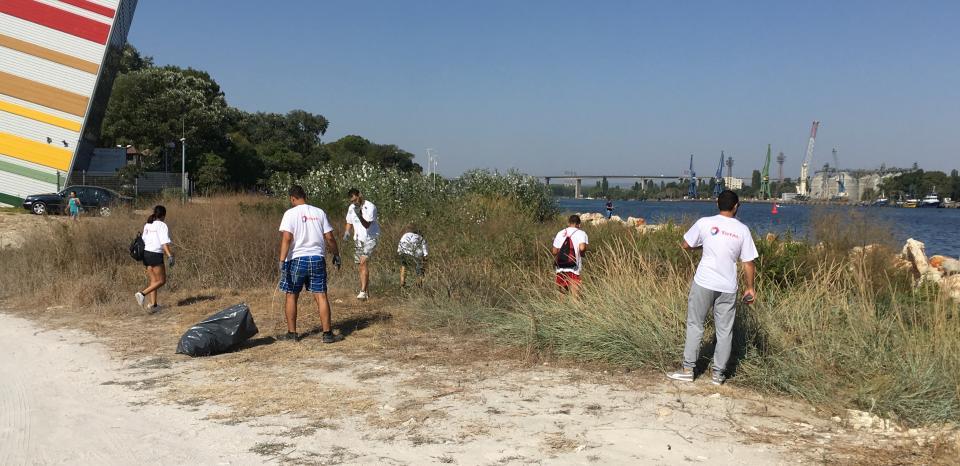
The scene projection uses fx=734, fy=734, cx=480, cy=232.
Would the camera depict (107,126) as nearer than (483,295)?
No

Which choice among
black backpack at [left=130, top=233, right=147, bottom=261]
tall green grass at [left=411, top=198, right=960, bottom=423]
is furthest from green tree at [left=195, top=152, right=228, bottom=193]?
tall green grass at [left=411, top=198, right=960, bottom=423]

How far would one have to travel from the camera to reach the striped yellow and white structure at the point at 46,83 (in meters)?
31.4

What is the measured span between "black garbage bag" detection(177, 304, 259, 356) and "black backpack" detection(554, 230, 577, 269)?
3855 millimetres

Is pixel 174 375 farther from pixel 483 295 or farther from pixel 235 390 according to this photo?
pixel 483 295

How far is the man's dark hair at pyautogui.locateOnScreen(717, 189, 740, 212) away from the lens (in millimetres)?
6223

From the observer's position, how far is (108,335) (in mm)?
8609

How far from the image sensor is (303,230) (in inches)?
308

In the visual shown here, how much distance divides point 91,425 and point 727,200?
530 cm

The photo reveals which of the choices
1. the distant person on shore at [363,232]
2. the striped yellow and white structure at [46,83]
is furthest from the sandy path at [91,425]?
the striped yellow and white structure at [46,83]

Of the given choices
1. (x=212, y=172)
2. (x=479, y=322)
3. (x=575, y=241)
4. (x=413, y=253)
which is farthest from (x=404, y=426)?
(x=212, y=172)

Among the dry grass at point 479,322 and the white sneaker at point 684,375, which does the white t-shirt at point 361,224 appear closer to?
the dry grass at point 479,322

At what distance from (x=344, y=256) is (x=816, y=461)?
9649mm

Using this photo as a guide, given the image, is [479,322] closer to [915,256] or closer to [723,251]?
[723,251]

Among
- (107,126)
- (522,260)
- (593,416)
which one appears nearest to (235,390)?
(593,416)
